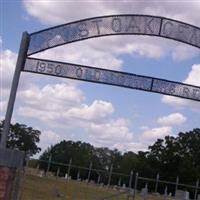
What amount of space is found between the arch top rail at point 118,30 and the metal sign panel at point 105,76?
0.38 meters

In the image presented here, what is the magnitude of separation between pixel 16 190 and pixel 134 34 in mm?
4246

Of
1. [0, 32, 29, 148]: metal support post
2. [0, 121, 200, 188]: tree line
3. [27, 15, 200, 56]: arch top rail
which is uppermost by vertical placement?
[0, 121, 200, 188]: tree line

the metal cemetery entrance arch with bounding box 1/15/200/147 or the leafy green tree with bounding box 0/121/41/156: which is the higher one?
the leafy green tree with bounding box 0/121/41/156

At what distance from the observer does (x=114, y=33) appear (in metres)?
11.6

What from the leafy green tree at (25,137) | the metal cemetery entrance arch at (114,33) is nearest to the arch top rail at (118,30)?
the metal cemetery entrance arch at (114,33)

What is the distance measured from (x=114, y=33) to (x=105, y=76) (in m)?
0.95

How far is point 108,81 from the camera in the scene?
11.5 meters

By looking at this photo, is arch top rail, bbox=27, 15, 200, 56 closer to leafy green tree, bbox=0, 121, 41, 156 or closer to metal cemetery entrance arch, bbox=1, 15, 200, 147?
metal cemetery entrance arch, bbox=1, 15, 200, 147

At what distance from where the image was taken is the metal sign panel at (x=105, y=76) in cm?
1152

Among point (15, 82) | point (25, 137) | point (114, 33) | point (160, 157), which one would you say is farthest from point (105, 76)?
point (25, 137)

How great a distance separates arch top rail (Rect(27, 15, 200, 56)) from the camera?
11562 millimetres

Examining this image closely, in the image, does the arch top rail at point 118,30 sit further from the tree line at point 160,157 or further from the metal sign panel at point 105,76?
the tree line at point 160,157

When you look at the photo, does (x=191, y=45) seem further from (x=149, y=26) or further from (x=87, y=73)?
(x=87, y=73)

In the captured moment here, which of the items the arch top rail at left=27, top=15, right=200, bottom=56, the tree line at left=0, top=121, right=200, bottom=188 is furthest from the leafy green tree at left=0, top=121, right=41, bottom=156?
the arch top rail at left=27, top=15, right=200, bottom=56
